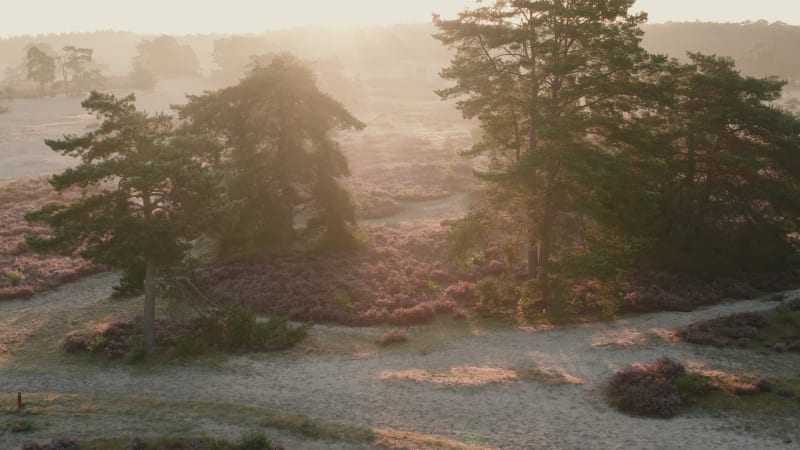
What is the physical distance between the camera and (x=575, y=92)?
70.7ft

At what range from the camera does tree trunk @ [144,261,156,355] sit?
70.3 feet

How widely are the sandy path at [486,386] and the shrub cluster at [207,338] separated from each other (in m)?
0.84

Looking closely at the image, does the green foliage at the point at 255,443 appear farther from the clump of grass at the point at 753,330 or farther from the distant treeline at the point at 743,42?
the distant treeline at the point at 743,42

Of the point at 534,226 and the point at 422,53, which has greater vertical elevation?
the point at 422,53

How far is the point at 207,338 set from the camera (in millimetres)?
22750

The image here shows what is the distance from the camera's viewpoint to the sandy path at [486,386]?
15781mm

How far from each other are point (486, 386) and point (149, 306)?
42.6 ft

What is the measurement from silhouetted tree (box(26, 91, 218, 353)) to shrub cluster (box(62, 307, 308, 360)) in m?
3.37

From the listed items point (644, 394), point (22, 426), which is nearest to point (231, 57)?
point (22, 426)

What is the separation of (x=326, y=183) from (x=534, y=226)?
1199cm

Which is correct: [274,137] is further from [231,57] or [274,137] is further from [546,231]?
[231,57]

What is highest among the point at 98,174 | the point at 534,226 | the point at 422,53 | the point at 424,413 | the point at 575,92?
the point at 422,53

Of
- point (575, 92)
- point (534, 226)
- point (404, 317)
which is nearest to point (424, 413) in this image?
point (404, 317)

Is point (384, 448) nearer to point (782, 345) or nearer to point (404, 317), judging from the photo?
point (404, 317)
